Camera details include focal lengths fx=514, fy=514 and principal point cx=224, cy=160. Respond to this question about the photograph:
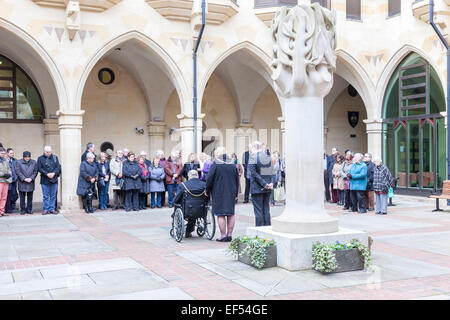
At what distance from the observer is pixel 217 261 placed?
7012 millimetres

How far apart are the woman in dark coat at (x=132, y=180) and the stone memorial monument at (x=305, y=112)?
7.45 m

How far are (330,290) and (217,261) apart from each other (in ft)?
6.47

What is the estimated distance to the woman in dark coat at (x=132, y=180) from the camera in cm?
1373

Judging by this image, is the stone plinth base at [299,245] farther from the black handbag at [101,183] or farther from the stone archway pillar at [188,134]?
the stone archway pillar at [188,134]

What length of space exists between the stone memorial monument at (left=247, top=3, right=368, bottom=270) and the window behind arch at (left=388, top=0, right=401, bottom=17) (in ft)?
37.9

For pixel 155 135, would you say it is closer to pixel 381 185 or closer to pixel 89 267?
pixel 381 185

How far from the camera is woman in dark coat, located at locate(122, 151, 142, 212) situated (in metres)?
13.7

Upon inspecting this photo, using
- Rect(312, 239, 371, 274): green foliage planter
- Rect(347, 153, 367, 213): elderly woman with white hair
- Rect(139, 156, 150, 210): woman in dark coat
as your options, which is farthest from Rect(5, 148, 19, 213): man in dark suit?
Rect(312, 239, 371, 274): green foliage planter

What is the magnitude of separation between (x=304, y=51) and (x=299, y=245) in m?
2.51

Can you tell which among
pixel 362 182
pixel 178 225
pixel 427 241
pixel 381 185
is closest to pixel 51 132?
pixel 178 225

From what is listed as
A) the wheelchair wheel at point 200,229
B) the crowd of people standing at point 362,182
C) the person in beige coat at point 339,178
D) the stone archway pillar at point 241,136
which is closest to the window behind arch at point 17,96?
the stone archway pillar at point 241,136

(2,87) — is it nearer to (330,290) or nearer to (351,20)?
(351,20)

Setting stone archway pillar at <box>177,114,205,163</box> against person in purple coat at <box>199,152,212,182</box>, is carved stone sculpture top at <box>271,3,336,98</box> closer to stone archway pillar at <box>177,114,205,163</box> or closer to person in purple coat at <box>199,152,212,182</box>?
person in purple coat at <box>199,152,212,182</box>

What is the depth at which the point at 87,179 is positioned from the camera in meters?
13.4
